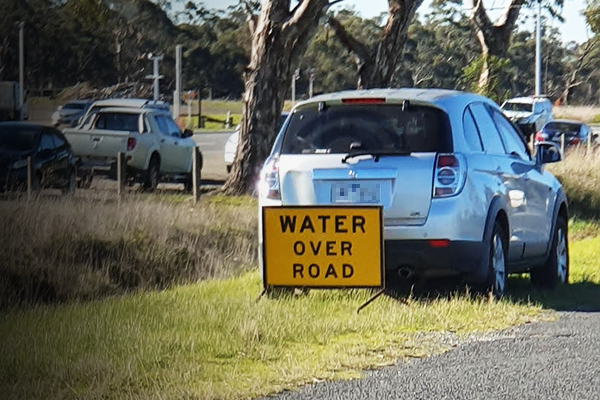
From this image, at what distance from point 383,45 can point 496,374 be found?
1790 cm

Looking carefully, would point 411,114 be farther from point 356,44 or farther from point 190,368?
point 356,44

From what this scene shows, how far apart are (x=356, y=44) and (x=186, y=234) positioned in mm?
8914

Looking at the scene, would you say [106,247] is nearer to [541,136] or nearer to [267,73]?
[267,73]

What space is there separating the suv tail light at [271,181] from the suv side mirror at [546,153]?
118 inches

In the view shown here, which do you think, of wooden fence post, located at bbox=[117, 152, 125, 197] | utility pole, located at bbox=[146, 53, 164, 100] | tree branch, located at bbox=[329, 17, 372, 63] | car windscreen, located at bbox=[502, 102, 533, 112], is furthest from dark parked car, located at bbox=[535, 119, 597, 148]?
wooden fence post, located at bbox=[117, 152, 125, 197]

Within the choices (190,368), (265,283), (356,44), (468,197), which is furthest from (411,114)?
(356,44)

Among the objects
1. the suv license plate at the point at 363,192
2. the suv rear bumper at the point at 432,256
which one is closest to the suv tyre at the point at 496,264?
the suv rear bumper at the point at 432,256

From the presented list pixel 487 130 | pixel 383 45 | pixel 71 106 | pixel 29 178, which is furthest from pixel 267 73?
pixel 487 130

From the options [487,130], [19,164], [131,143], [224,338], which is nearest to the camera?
[224,338]

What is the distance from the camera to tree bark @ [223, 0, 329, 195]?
21.8 metres

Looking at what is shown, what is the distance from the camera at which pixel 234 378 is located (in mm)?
7438

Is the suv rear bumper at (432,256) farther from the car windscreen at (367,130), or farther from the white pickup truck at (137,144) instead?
the white pickup truck at (137,144)

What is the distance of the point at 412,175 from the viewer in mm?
10367

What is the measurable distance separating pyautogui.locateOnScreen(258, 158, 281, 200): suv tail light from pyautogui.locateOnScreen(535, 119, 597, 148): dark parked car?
28.8m
